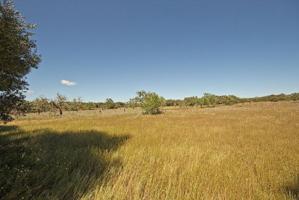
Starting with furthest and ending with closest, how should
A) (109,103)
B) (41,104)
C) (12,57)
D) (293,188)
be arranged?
1. (109,103)
2. (41,104)
3. (12,57)
4. (293,188)

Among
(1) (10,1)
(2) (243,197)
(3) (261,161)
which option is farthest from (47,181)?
(1) (10,1)

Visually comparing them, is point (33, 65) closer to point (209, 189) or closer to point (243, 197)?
point (209, 189)

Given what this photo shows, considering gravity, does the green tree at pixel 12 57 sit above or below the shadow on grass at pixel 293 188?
above

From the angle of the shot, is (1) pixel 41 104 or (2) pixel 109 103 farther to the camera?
(2) pixel 109 103

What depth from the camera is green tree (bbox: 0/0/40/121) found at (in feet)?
21.3

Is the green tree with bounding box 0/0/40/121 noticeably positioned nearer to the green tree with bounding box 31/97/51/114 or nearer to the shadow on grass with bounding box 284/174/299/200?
the shadow on grass with bounding box 284/174/299/200

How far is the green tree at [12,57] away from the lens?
6503 mm

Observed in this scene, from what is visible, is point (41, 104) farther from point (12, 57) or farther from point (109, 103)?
point (12, 57)

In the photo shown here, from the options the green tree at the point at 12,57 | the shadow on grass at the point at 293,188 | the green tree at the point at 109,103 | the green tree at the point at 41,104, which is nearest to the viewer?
the shadow on grass at the point at 293,188

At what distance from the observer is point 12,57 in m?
7.23

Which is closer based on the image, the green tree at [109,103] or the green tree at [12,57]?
the green tree at [12,57]

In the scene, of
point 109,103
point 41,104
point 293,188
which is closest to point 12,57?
point 293,188

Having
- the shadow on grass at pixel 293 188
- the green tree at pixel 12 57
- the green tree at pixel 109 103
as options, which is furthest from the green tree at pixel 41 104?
the shadow on grass at pixel 293 188

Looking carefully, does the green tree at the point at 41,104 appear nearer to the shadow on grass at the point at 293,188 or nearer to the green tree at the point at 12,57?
the green tree at the point at 12,57
